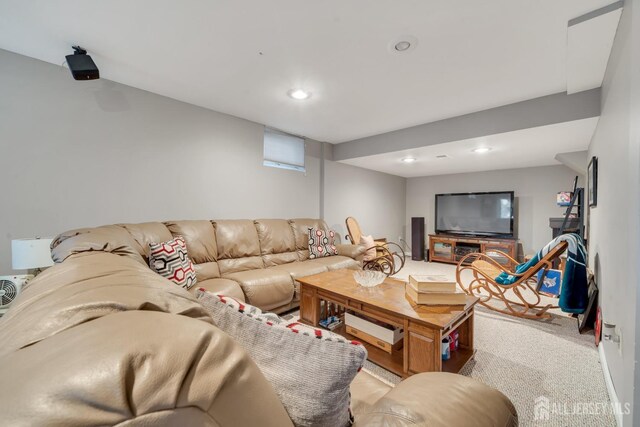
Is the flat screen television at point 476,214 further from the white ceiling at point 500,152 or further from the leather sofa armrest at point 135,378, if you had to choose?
the leather sofa armrest at point 135,378

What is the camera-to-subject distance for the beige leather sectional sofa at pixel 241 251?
7.03 ft

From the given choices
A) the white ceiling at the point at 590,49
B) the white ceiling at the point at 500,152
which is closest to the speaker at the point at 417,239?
the white ceiling at the point at 500,152

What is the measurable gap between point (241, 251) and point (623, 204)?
3.11m

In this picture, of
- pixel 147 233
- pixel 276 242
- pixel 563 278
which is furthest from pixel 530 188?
pixel 147 233

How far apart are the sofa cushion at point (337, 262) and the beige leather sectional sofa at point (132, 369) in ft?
8.12

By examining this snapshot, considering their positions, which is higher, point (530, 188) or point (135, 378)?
point (530, 188)

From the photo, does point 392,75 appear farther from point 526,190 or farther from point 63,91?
point 526,190

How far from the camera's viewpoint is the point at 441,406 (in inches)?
A: 27.0

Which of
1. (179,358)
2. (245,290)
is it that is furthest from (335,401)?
(245,290)

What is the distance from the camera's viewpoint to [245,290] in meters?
2.33

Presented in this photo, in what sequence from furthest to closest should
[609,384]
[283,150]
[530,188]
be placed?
[530,188] < [283,150] < [609,384]

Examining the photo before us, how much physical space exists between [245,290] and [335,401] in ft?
6.30

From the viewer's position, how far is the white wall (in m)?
2.03

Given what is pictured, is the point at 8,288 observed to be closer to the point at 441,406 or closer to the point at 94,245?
the point at 94,245
